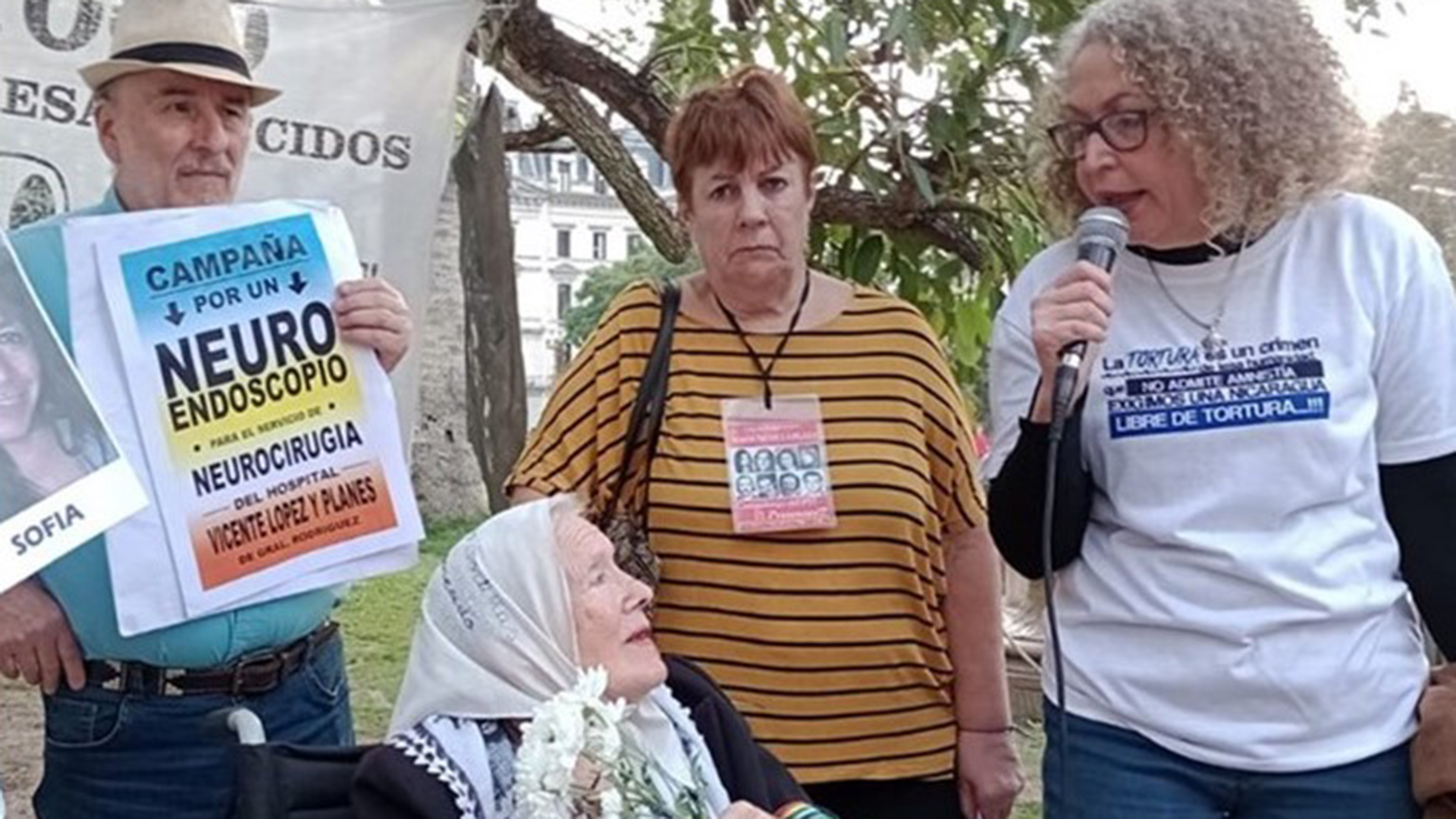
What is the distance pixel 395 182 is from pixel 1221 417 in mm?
2123

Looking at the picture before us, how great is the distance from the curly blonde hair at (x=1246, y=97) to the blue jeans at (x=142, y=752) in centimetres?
163

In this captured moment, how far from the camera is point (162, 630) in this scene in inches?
100

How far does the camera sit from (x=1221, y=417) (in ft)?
7.37

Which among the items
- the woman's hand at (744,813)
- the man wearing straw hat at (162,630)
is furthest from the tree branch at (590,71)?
the woman's hand at (744,813)

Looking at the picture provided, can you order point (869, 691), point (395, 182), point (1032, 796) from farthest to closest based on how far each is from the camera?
point (1032, 796)
point (395, 182)
point (869, 691)

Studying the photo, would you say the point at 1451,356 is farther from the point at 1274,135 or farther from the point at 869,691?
the point at 869,691

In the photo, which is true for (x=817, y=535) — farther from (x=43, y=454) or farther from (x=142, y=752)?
(x=43, y=454)

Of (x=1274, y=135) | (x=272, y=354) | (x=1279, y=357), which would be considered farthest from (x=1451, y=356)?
(x=272, y=354)

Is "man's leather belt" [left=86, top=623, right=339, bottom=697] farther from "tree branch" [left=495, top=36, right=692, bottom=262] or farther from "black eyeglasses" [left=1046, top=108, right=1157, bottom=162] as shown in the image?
"tree branch" [left=495, top=36, right=692, bottom=262]

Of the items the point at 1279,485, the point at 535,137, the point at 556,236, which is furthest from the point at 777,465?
the point at 556,236

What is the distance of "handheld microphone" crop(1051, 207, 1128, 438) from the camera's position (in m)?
2.21

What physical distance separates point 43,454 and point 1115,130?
4.80 feet

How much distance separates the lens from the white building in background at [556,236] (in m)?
6.26

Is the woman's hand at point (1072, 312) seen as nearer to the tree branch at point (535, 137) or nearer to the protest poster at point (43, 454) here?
the protest poster at point (43, 454)
